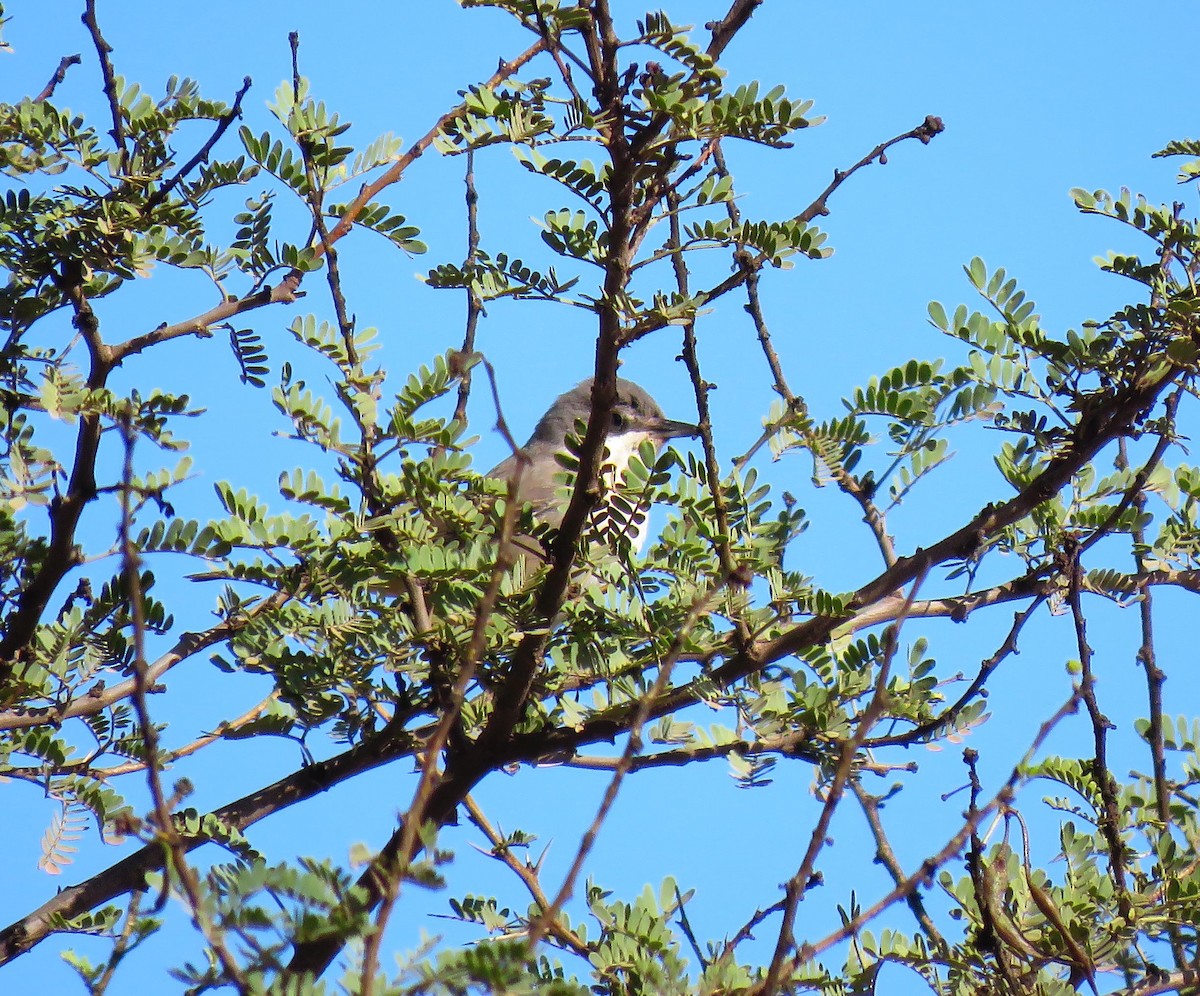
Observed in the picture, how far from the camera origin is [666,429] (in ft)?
22.9

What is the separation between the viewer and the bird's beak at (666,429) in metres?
6.91

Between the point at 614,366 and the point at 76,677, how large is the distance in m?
1.92

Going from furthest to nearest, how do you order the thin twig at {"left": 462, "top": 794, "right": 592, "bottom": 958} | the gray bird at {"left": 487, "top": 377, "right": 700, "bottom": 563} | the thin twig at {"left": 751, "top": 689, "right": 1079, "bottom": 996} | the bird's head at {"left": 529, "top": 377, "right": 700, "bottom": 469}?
the bird's head at {"left": 529, "top": 377, "right": 700, "bottom": 469} < the gray bird at {"left": 487, "top": 377, "right": 700, "bottom": 563} < the thin twig at {"left": 462, "top": 794, "right": 592, "bottom": 958} < the thin twig at {"left": 751, "top": 689, "right": 1079, "bottom": 996}

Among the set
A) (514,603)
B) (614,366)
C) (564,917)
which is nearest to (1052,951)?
(564,917)

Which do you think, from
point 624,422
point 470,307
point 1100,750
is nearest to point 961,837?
point 1100,750

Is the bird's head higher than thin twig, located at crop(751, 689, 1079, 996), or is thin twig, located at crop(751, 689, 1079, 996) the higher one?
the bird's head

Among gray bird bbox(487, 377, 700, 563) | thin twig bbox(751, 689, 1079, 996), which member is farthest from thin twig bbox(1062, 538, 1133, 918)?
gray bird bbox(487, 377, 700, 563)

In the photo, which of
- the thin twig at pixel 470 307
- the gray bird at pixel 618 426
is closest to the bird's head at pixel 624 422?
the gray bird at pixel 618 426

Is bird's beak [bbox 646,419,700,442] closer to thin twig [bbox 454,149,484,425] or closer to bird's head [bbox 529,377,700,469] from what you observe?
bird's head [bbox 529,377,700,469]

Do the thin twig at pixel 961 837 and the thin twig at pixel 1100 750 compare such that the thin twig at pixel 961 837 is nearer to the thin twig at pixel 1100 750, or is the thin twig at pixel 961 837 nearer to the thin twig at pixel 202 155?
the thin twig at pixel 1100 750

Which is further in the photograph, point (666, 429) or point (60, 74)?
point (666, 429)

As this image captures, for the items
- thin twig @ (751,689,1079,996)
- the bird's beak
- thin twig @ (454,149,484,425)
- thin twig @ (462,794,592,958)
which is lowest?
thin twig @ (751,689,1079,996)

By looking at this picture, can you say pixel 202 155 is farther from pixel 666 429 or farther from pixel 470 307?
pixel 666 429

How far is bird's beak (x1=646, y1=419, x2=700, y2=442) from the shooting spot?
6.91m
